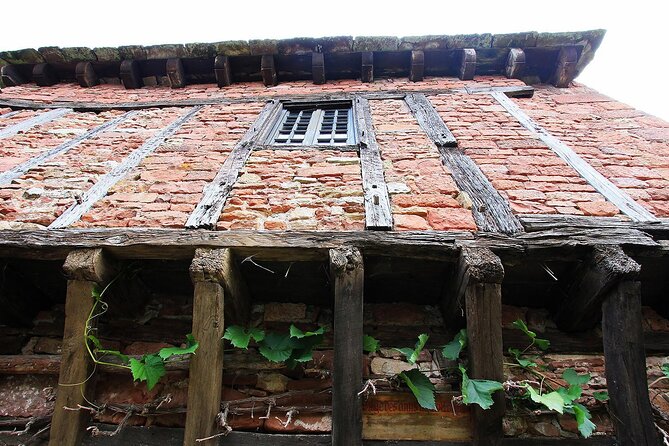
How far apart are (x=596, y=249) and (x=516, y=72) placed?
412cm

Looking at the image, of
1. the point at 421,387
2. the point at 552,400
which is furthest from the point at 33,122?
the point at 552,400

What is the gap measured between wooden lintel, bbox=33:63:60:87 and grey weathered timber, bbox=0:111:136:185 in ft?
8.01

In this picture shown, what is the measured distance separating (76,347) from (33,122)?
3908 millimetres

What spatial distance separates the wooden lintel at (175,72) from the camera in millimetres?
5742

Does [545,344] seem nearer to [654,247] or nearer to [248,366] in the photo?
[654,247]

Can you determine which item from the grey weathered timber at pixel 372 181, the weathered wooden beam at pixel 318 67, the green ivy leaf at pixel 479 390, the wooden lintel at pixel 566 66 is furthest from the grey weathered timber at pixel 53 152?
the wooden lintel at pixel 566 66

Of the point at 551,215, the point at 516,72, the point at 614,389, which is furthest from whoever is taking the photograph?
the point at 516,72

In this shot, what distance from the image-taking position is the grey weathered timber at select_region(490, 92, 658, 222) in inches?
106

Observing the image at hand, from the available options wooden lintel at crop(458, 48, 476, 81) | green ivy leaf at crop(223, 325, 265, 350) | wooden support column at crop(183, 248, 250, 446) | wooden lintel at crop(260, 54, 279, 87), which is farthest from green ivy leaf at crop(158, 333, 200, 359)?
wooden lintel at crop(458, 48, 476, 81)

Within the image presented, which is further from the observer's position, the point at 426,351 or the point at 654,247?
the point at 426,351

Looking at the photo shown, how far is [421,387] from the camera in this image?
6.70 feet

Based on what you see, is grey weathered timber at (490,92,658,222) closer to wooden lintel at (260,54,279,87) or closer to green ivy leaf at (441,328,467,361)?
green ivy leaf at (441,328,467,361)

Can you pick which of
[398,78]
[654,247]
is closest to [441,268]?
[654,247]

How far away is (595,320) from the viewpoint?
2.43 m
